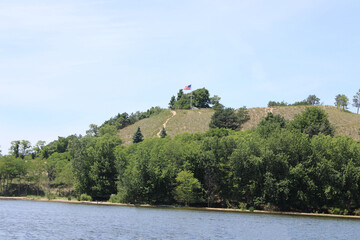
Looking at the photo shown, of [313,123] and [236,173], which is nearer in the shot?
[236,173]

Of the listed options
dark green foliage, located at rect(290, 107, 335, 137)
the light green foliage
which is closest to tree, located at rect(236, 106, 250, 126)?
dark green foliage, located at rect(290, 107, 335, 137)

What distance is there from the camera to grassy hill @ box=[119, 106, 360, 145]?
142875 mm

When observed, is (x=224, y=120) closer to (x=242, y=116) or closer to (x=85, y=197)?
(x=242, y=116)

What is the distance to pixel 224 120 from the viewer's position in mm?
140000

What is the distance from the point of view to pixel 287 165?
70.9 metres

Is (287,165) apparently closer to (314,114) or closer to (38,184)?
(314,114)

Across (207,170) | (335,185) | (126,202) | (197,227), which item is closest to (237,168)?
(207,170)

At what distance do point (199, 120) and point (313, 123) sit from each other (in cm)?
5646

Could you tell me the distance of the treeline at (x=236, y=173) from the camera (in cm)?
6925

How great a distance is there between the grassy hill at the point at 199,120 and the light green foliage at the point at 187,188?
6503 cm

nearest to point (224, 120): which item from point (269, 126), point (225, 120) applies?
point (225, 120)

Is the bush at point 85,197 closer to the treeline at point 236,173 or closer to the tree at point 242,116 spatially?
the treeline at point 236,173

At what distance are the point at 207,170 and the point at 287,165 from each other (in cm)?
1532

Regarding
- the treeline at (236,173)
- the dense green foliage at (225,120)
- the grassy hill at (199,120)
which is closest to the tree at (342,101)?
the grassy hill at (199,120)
